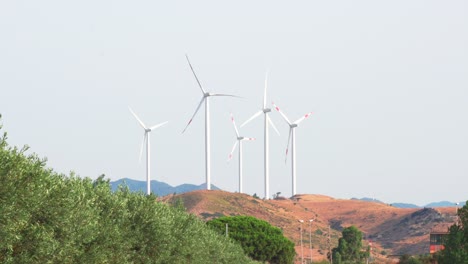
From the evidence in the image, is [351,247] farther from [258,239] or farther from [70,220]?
[70,220]

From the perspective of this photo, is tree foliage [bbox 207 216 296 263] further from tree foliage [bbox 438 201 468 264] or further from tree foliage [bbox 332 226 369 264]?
tree foliage [bbox 438 201 468 264]

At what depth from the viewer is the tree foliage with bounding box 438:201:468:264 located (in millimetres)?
110000

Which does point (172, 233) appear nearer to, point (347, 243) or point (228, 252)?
point (228, 252)

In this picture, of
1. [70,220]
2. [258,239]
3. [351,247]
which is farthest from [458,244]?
[70,220]

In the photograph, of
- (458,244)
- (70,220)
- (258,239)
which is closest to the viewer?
(70,220)

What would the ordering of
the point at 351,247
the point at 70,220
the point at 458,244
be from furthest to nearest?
1. the point at 351,247
2. the point at 458,244
3. the point at 70,220

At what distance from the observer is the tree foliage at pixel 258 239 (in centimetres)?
15162

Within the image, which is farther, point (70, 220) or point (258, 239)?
point (258, 239)

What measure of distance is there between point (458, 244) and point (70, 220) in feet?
262

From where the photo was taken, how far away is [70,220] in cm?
4194

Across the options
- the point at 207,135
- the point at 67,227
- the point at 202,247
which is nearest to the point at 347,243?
the point at 207,135

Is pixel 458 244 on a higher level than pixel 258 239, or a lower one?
lower

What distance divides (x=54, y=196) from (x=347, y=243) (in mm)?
146112

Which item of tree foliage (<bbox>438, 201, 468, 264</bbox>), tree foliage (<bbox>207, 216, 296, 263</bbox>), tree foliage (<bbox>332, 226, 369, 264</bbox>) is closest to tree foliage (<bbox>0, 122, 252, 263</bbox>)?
tree foliage (<bbox>438, 201, 468, 264</bbox>)
